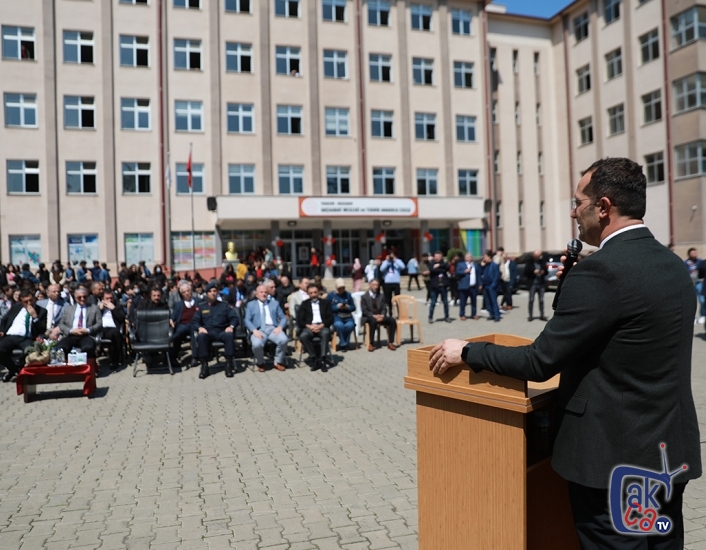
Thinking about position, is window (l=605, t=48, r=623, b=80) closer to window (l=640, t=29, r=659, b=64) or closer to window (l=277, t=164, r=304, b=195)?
window (l=640, t=29, r=659, b=64)

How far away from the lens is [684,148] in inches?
1184

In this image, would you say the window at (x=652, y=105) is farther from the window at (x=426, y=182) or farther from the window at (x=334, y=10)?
the window at (x=334, y=10)

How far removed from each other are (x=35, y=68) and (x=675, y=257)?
3283cm

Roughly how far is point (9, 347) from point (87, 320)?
Answer: 1.29m

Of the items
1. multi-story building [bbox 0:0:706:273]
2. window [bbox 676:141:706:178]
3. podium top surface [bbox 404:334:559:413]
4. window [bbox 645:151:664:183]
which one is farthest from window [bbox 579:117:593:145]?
podium top surface [bbox 404:334:559:413]

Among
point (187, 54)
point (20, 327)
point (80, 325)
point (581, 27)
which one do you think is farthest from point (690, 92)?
point (20, 327)

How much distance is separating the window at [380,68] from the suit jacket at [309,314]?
25072 millimetres

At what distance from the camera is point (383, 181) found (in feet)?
112

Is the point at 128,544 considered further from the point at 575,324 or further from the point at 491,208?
the point at 491,208

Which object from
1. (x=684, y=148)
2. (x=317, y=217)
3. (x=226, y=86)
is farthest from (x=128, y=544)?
(x=684, y=148)

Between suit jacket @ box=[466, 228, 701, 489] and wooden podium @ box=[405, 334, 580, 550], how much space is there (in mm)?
205

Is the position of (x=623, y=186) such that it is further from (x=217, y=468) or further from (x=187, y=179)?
(x=187, y=179)

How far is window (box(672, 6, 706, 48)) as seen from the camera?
29.1 m

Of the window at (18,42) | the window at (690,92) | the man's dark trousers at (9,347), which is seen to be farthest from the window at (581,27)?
the man's dark trousers at (9,347)
